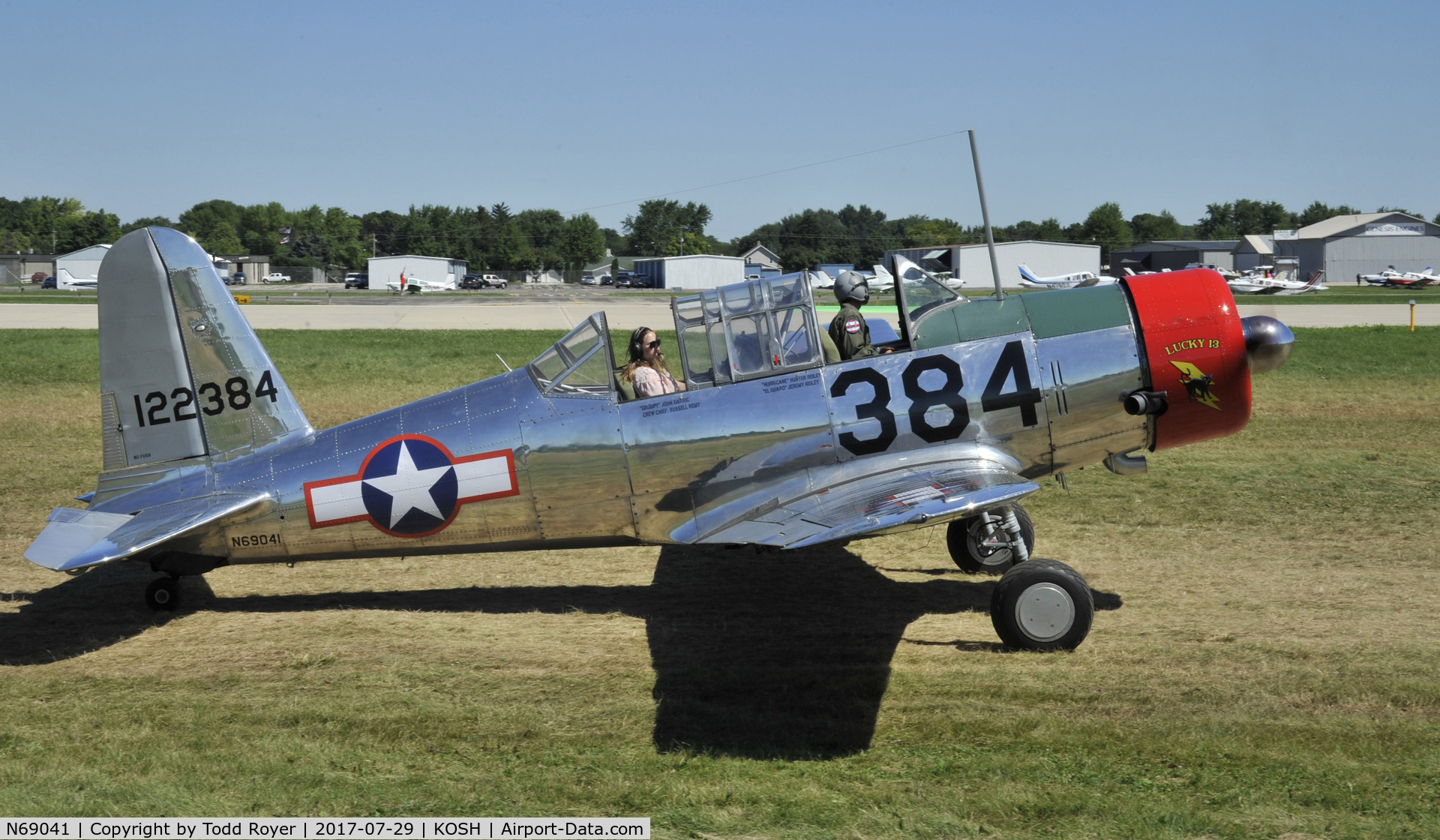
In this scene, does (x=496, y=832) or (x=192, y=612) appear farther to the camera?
(x=192, y=612)

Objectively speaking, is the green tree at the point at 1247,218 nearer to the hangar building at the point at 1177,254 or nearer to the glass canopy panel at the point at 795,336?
the hangar building at the point at 1177,254

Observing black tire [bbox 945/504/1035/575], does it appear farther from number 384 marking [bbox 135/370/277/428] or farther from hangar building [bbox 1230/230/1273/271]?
hangar building [bbox 1230/230/1273/271]

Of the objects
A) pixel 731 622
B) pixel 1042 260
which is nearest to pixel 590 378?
pixel 731 622

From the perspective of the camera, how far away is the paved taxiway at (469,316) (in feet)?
115

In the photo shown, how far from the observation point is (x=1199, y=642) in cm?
667

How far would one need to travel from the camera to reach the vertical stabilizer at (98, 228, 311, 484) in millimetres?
7293

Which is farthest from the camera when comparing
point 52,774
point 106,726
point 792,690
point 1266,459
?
point 1266,459

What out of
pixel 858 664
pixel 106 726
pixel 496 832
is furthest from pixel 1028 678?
pixel 106 726

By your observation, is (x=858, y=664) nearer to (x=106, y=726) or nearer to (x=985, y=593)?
(x=985, y=593)

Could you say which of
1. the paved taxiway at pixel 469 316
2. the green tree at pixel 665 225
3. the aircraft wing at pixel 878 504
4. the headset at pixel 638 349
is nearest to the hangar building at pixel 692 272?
the green tree at pixel 665 225

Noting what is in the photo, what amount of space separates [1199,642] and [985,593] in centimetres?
173

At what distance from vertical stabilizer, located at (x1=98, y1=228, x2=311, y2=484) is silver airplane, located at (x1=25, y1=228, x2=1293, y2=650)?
15 mm

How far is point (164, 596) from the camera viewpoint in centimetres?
769

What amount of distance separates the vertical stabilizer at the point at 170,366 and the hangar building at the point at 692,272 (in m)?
69.8
